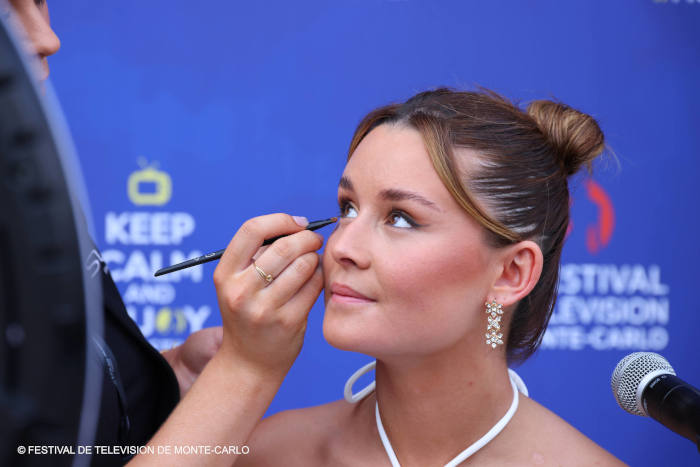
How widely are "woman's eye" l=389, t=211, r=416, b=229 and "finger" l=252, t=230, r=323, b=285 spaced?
133 millimetres

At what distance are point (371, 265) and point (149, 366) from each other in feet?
1.44

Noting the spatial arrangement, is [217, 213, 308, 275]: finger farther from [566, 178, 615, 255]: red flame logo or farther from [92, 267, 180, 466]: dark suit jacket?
[566, 178, 615, 255]: red flame logo

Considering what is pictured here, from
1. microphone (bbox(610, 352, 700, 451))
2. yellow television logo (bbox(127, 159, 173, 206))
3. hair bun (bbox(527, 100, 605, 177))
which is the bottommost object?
yellow television logo (bbox(127, 159, 173, 206))

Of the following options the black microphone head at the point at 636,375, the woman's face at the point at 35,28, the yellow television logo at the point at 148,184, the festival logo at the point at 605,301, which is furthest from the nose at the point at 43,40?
the festival logo at the point at 605,301

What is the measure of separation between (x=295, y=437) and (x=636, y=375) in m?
0.61

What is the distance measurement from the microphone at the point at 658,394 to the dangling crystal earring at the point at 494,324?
0.72ft

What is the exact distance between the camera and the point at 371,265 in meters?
0.95

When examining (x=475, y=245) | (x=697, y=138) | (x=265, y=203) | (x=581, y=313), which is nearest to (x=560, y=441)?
(x=475, y=245)

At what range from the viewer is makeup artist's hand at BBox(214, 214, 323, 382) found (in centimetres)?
85

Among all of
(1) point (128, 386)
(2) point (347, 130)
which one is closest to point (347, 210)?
(1) point (128, 386)

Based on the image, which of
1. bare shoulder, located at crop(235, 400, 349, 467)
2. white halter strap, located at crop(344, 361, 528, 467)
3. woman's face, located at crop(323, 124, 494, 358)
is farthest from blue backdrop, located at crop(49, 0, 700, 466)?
woman's face, located at crop(323, 124, 494, 358)

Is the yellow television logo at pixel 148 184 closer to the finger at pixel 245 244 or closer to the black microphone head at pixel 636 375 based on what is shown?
the finger at pixel 245 244

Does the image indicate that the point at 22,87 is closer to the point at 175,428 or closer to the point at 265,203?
the point at 175,428

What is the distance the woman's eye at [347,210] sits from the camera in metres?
1.06
